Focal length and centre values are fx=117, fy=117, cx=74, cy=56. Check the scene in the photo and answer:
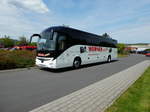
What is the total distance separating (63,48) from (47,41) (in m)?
1.27

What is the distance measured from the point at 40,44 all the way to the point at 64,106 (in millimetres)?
6382

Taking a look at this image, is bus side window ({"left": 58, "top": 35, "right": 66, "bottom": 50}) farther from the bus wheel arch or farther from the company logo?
the company logo

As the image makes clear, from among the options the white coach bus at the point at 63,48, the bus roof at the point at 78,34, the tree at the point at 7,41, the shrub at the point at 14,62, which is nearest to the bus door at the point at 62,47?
the white coach bus at the point at 63,48

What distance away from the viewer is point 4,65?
353 inches

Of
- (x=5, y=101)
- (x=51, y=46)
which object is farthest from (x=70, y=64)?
(x=5, y=101)

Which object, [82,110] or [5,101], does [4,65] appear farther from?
[82,110]

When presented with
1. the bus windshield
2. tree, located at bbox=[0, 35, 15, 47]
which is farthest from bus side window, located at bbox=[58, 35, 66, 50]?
tree, located at bbox=[0, 35, 15, 47]

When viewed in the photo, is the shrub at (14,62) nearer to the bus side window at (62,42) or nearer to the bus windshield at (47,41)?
the bus windshield at (47,41)

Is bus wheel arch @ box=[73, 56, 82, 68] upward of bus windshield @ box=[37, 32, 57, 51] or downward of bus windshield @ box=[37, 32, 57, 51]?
downward

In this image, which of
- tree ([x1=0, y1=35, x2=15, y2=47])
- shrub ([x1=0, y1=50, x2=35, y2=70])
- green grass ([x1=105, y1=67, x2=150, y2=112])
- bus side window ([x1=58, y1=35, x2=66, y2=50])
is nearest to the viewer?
green grass ([x1=105, y1=67, x2=150, y2=112])

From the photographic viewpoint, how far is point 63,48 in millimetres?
8836

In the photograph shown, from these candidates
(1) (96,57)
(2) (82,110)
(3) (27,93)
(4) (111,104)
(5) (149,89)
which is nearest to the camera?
(2) (82,110)

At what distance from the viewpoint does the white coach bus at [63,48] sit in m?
8.38

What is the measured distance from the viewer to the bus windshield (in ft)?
27.2
